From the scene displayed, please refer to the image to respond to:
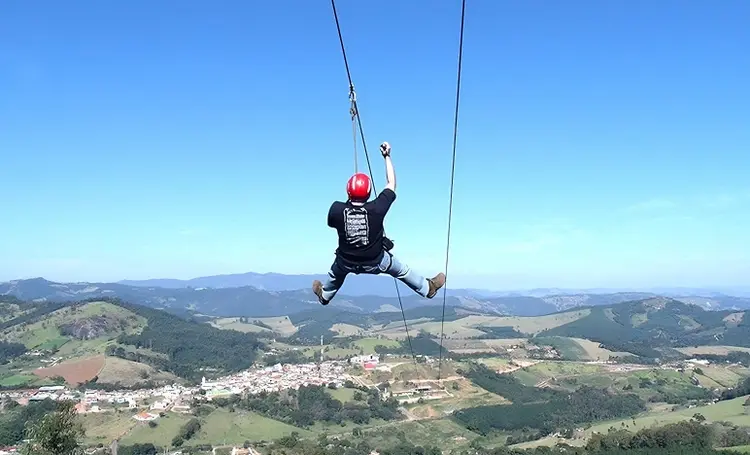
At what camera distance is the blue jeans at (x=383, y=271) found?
824cm

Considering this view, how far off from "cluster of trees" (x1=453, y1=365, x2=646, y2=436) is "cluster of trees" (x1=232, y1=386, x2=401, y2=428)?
12506 mm

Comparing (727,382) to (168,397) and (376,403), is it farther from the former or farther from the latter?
(168,397)

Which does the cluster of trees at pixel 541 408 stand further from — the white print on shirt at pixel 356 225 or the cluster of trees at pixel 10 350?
the cluster of trees at pixel 10 350

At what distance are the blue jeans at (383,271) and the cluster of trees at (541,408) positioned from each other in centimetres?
7962

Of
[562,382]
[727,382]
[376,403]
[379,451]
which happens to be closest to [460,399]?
[376,403]

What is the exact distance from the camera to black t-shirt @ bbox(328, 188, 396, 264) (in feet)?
24.7

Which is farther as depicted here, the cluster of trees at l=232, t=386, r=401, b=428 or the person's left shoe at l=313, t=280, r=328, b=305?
the cluster of trees at l=232, t=386, r=401, b=428

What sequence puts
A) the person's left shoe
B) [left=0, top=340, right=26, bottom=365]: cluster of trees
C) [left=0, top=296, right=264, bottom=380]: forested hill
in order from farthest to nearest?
[left=0, top=296, right=264, bottom=380]: forested hill < [left=0, top=340, right=26, bottom=365]: cluster of trees < the person's left shoe

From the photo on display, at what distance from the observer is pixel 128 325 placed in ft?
549

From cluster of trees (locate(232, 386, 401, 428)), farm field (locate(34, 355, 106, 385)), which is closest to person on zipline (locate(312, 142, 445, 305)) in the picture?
cluster of trees (locate(232, 386, 401, 428))

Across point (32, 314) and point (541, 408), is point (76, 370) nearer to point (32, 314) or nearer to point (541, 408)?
point (32, 314)

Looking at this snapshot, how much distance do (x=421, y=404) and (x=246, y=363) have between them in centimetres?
6348

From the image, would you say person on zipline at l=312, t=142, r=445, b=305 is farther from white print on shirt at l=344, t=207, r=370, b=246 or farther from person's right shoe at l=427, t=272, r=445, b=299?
person's right shoe at l=427, t=272, r=445, b=299

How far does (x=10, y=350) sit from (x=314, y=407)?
8791 centimetres
